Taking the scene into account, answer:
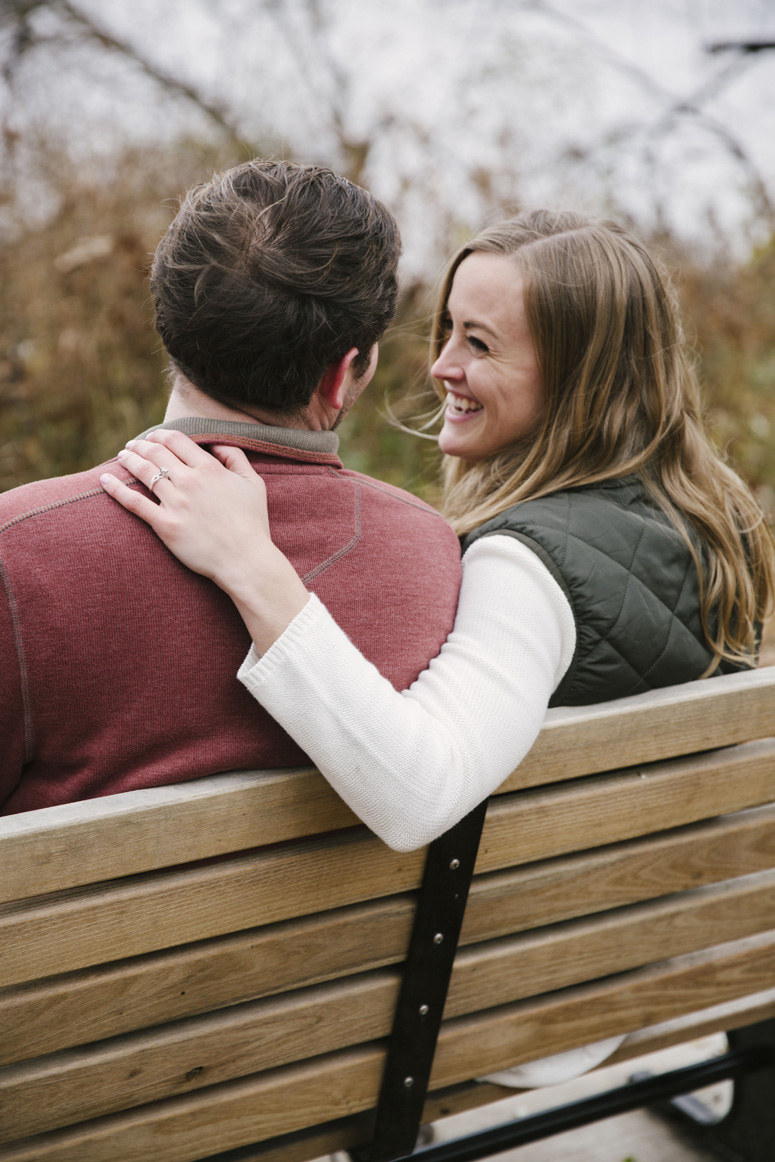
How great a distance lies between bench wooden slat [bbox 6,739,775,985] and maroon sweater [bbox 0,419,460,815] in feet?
0.46

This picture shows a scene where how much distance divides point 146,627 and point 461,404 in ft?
3.80

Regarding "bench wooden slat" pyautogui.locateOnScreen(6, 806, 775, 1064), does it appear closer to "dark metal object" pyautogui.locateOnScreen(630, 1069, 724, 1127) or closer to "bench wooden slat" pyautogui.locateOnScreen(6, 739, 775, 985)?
"bench wooden slat" pyautogui.locateOnScreen(6, 739, 775, 985)

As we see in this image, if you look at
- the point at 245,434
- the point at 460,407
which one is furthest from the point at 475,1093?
Result: the point at 460,407

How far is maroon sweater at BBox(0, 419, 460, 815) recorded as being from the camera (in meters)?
1.22

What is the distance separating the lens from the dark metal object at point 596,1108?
6.04 feet

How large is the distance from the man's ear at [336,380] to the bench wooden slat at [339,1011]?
0.85m

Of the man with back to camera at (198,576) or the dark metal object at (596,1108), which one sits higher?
the man with back to camera at (198,576)

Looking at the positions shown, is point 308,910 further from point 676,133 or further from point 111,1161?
point 676,133

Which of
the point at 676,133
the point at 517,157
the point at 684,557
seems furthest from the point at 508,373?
the point at 676,133

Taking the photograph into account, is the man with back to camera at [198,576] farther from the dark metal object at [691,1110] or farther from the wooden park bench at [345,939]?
the dark metal object at [691,1110]

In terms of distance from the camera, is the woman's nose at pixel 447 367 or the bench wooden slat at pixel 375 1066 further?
the woman's nose at pixel 447 367

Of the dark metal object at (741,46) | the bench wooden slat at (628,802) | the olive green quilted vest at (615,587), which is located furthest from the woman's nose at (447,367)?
the dark metal object at (741,46)

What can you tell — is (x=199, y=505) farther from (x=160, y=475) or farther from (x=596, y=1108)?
(x=596, y=1108)

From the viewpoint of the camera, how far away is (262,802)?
1316mm
